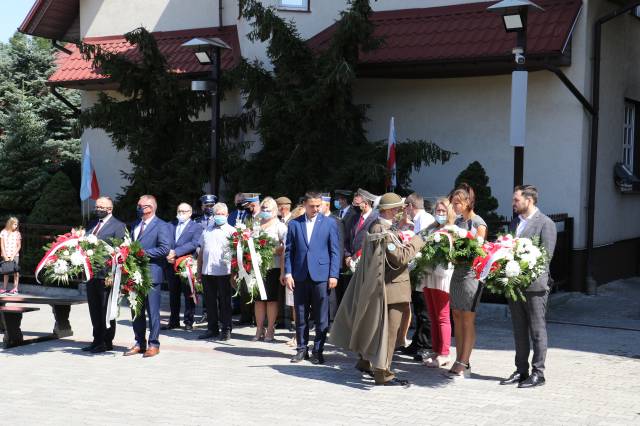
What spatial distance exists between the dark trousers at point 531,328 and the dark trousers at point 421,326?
66.5 inches

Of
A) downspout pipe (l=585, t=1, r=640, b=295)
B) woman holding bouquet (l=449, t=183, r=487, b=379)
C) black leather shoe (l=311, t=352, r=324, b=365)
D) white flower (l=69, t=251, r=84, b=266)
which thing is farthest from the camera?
downspout pipe (l=585, t=1, r=640, b=295)

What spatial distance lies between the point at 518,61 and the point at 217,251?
15.4 feet

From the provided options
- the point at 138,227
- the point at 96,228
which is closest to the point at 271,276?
the point at 138,227

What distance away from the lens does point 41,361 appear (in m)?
10.1

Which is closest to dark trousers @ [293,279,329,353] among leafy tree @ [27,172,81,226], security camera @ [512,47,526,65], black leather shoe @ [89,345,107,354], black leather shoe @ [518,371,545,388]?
black leather shoe @ [518,371,545,388]

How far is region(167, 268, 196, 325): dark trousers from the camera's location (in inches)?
493

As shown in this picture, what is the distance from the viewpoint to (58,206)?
62.9 ft

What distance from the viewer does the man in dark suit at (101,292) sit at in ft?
35.2

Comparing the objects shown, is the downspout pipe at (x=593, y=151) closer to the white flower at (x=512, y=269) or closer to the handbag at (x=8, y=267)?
the white flower at (x=512, y=269)

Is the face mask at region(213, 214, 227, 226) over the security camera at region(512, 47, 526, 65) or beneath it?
beneath

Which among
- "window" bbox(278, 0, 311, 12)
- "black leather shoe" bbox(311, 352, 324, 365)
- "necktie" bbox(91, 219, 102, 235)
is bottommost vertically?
"black leather shoe" bbox(311, 352, 324, 365)

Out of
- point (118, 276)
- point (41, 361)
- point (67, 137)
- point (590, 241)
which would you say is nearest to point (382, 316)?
point (118, 276)

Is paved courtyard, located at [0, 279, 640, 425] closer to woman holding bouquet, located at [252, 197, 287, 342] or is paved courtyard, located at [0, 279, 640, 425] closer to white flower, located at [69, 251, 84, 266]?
woman holding bouquet, located at [252, 197, 287, 342]

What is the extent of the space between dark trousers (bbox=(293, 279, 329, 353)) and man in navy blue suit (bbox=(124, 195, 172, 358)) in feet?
5.65
